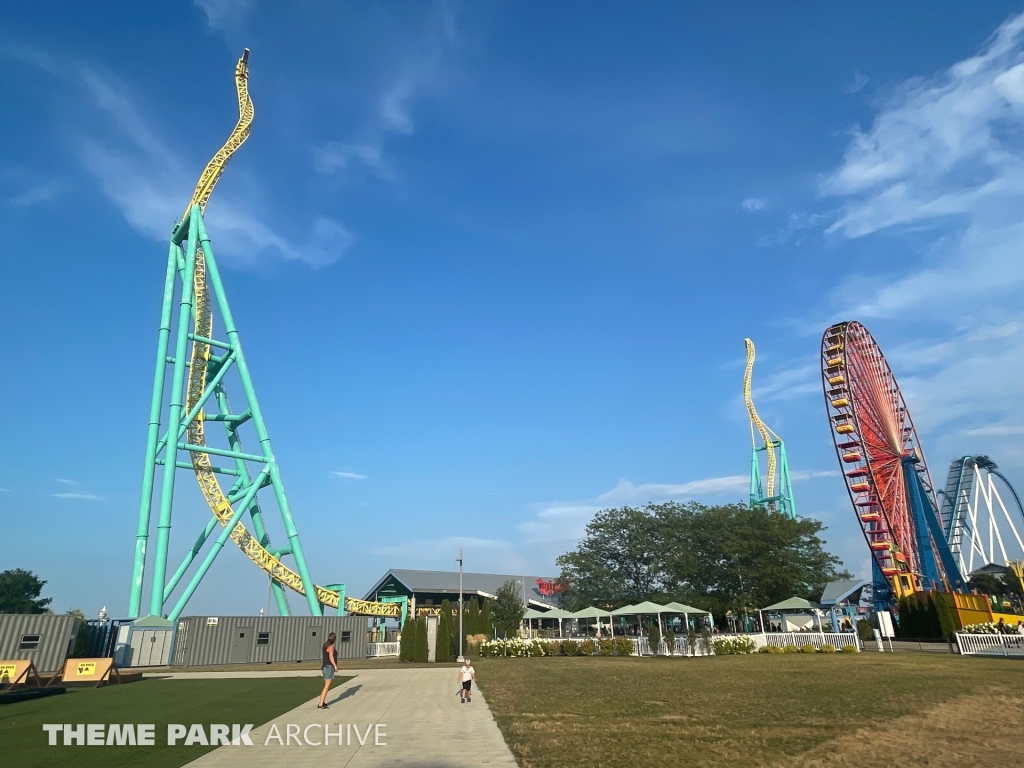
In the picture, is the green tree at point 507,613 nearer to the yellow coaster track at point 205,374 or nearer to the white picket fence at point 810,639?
the yellow coaster track at point 205,374

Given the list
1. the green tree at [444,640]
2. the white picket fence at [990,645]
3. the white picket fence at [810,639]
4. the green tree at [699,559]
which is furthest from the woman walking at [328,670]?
the green tree at [699,559]

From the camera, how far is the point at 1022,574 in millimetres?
41250

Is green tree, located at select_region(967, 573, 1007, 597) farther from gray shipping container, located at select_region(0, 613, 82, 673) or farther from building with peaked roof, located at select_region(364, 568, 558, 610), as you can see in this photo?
gray shipping container, located at select_region(0, 613, 82, 673)

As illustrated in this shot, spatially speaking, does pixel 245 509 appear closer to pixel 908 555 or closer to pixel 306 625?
pixel 306 625

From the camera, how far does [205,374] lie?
37.1 meters

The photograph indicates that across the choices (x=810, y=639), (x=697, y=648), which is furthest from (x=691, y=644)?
(x=810, y=639)

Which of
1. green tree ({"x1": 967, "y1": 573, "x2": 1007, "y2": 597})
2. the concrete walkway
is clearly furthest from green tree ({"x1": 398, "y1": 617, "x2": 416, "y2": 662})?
green tree ({"x1": 967, "y1": 573, "x2": 1007, "y2": 597})

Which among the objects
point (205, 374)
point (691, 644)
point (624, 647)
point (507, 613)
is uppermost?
point (205, 374)

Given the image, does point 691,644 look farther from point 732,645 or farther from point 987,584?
point 987,584

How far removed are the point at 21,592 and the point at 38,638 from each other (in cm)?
5690

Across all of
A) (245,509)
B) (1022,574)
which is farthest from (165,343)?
(1022,574)

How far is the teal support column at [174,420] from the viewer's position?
29281 millimetres

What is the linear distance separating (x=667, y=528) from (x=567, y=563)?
914 centimetres

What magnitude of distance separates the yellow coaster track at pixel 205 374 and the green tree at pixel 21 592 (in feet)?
148
